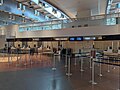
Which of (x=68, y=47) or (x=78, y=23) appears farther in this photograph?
(x=68, y=47)

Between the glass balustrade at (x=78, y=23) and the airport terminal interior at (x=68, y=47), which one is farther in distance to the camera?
the glass balustrade at (x=78, y=23)

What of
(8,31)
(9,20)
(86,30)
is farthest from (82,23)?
(9,20)

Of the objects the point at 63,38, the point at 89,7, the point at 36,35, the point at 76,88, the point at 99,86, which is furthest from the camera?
the point at 89,7

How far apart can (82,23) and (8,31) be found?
935 cm

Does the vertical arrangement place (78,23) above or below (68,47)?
above

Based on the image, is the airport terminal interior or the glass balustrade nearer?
the airport terminal interior

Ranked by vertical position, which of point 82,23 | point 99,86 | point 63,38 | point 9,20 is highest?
point 9,20

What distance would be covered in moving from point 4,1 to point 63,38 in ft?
18.5

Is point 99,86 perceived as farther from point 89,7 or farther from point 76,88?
point 89,7

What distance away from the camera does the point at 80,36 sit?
11359mm

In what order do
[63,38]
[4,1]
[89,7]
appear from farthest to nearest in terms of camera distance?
[89,7] < [4,1] < [63,38]

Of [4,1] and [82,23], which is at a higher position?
[4,1]

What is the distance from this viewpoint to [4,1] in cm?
1307

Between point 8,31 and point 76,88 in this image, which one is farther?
point 8,31
